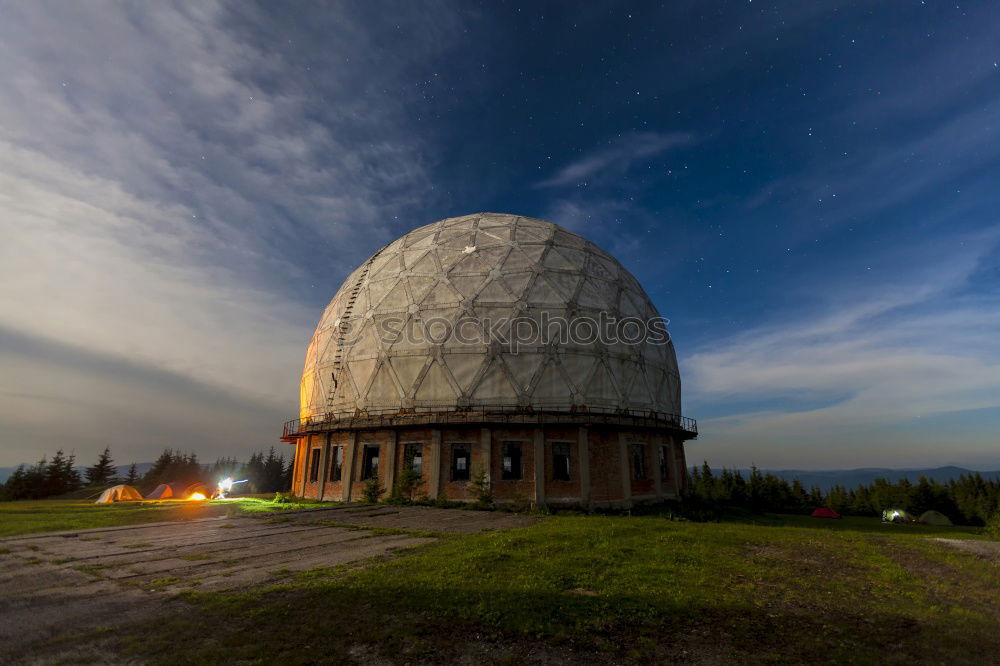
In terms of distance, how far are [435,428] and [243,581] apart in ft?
48.7

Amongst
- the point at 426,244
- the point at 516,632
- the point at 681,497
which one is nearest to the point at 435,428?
the point at 426,244

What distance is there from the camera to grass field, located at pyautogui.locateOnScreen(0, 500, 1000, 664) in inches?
204

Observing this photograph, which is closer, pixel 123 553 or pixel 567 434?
pixel 123 553

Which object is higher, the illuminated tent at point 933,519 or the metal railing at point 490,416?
the metal railing at point 490,416

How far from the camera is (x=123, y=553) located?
10.2 metres

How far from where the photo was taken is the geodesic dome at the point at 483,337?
78.5 ft

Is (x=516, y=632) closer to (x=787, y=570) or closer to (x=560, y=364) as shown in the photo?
(x=787, y=570)

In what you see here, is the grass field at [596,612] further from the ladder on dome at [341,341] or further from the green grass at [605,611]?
the ladder on dome at [341,341]

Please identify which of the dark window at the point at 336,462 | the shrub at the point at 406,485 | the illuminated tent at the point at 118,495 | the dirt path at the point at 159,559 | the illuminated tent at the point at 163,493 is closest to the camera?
the dirt path at the point at 159,559

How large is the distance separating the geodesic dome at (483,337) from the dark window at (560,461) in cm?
204

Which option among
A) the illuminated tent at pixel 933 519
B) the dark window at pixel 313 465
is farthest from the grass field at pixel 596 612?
the illuminated tent at pixel 933 519

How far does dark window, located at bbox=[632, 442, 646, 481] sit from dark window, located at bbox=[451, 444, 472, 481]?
8642 millimetres

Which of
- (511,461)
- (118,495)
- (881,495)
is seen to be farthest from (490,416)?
(881,495)

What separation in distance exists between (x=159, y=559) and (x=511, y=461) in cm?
1480
